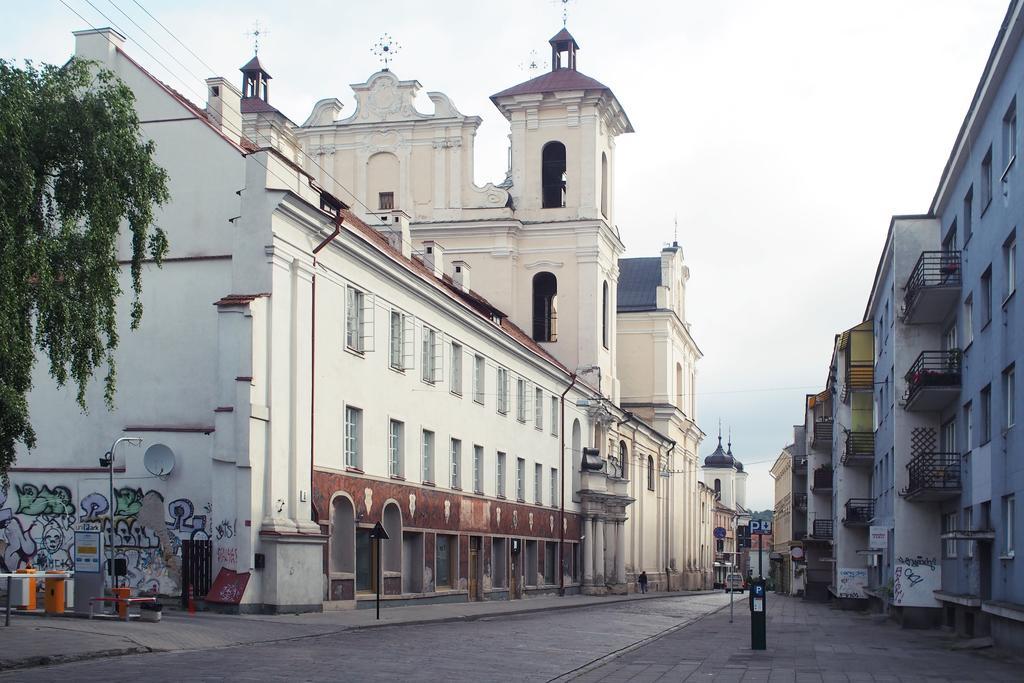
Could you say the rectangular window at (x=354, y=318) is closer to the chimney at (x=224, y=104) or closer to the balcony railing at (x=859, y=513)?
the chimney at (x=224, y=104)

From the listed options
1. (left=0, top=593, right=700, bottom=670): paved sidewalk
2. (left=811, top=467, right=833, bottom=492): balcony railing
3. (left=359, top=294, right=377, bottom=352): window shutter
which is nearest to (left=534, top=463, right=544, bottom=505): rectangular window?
(left=359, top=294, right=377, bottom=352): window shutter

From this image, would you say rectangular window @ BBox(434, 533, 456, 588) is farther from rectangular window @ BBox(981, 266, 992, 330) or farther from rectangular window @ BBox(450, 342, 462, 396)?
rectangular window @ BBox(981, 266, 992, 330)

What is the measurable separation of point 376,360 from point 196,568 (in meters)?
8.48

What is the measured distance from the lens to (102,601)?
22.9m

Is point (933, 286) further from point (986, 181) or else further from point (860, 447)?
point (860, 447)

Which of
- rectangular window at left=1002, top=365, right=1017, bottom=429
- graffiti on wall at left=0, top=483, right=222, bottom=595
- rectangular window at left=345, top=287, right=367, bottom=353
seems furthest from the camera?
rectangular window at left=345, top=287, right=367, bottom=353

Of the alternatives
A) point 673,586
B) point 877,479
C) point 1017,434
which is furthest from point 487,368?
point 673,586

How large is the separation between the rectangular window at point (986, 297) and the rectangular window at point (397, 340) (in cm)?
1523

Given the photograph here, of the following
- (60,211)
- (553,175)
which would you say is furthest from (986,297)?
(553,175)

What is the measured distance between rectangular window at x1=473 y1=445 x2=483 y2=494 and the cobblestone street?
13.1 meters

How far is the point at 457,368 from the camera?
4153 cm

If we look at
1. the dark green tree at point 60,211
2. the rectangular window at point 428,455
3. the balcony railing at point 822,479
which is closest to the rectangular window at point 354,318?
the rectangular window at point 428,455

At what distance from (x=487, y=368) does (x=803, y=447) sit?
5091cm

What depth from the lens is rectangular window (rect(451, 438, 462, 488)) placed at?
41.3m
